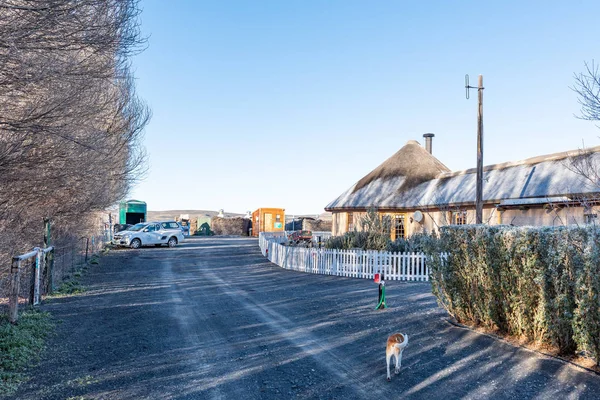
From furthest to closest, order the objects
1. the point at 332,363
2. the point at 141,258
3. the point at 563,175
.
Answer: the point at 141,258
the point at 563,175
the point at 332,363

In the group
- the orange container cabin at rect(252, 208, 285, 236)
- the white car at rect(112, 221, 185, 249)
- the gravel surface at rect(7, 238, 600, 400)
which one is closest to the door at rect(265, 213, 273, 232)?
the orange container cabin at rect(252, 208, 285, 236)

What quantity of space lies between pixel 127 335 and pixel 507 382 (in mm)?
6007

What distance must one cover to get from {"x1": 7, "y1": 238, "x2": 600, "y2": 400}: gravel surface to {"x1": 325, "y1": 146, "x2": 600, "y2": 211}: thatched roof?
10121 mm

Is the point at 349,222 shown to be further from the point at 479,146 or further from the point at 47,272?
the point at 47,272

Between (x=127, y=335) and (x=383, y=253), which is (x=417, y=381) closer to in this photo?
(x=127, y=335)

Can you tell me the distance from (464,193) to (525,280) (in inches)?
693

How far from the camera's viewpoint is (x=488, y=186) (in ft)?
76.1

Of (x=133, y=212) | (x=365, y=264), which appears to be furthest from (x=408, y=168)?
(x=133, y=212)

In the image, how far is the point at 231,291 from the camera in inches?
524

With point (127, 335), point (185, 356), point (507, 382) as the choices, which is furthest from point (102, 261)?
point (507, 382)

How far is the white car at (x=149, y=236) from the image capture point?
30.8 m

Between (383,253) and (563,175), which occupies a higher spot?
(563,175)

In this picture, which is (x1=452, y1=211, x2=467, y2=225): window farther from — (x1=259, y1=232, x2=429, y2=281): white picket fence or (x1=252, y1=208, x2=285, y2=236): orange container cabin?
(x1=252, y1=208, x2=285, y2=236): orange container cabin

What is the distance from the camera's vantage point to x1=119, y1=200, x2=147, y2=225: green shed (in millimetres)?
38031
